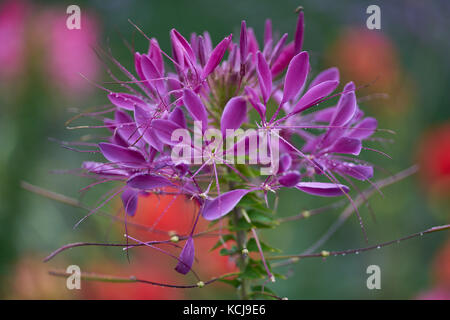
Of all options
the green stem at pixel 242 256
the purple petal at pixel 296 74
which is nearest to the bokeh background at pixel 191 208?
the green stem at pixel 242 256

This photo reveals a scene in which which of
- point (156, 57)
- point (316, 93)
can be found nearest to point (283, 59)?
point (316, 93)

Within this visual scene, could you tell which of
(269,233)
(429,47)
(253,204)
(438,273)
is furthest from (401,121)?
(253,204)

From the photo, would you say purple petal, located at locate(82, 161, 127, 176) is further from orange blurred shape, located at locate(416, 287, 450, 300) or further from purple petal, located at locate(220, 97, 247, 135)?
orange blurred shape, located at locate(416, 287, 450, 300)

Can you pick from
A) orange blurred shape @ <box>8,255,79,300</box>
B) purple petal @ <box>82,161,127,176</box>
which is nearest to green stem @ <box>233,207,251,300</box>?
purple petal @ <box>82,161,127,176</box>

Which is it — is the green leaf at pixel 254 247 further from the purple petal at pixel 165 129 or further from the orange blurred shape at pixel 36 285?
the orange blurred shape at pixel 36 285

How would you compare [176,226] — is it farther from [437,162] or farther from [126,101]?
[437,162]

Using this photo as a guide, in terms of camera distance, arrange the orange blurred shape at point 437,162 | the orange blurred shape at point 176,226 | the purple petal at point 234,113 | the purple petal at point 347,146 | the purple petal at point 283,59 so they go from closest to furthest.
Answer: the purple petal at point 234,113 → the purple petal at point 347,146 → the purple petal at point 283,59 → the orange blurred shape at point 176,226 → the orange blurred shape at point 437,162
